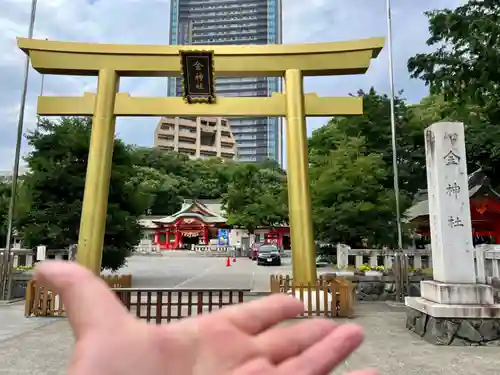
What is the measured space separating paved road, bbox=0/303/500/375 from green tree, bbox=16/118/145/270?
207 inches

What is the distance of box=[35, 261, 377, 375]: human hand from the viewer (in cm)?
92

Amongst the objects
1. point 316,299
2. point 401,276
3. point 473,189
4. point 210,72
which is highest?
point 210,72

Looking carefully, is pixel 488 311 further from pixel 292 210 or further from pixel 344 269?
pixel 344 269

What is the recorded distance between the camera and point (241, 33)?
278 ft

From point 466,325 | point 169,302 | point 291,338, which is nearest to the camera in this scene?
point 291,338

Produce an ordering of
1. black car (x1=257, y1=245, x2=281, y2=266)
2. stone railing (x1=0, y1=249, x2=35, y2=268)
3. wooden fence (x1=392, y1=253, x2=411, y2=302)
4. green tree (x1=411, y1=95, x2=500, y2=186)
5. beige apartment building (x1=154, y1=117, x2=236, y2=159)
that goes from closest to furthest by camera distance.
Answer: wooden fence (x1=392, y1=253, x2=411, y2=302) < stone railing (x1=0, y1=249, x2=35, y2=268) < green tree (x1=411, y1=95, x2=500, y2=186) < black car (x1=257, y1=245, x2=281, y2=266) < beige apartment building (x1=154, y1=117, x2=236, y2=159)

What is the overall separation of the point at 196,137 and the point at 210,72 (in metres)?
63.5

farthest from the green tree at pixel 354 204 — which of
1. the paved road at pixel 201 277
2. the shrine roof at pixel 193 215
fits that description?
the shrine roof at pixel 193 215

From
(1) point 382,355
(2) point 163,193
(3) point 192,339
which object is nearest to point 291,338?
(3) point 192,339

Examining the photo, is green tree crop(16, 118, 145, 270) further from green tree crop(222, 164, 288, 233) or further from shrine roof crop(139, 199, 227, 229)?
shrine roof crop(139, 199, 227, 229)

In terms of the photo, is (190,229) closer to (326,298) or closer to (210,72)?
(210,72)

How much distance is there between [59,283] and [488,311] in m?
6.24

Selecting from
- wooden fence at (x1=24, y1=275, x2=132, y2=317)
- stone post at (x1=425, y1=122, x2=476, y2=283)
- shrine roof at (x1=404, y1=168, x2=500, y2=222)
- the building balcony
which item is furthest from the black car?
the building balcony

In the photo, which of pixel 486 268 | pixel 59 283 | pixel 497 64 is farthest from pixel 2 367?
pixel 497 64
